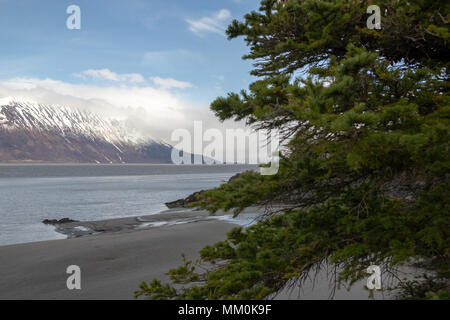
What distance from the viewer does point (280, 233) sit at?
12.7 feet

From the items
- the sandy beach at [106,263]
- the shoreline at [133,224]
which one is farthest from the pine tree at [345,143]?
the shoreline at [133,224]

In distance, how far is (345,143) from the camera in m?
2.72

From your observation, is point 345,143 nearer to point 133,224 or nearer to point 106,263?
point 106,263

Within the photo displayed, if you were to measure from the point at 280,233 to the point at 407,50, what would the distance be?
269 centimetres

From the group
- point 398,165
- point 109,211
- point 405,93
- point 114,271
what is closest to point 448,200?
point 398,165

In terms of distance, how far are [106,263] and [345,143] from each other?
33.0 feet

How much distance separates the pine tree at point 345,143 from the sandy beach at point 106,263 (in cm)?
323

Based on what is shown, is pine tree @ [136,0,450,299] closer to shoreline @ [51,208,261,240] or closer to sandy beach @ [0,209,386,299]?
sandy beach @ [0,209,386,299]

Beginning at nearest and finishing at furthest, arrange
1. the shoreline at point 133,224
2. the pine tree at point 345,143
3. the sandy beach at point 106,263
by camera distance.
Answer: the pine tree at point 345,143, the sandy beach at point 106,263, the shoreline at point 133,224

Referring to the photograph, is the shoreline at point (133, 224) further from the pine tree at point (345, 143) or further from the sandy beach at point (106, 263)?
the pine tree at point (345, 143)

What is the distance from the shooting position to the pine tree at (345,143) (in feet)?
8.64

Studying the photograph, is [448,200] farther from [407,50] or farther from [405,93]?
[407,50]

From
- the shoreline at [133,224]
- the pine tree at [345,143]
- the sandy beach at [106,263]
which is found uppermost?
the pine tree at [345,143]

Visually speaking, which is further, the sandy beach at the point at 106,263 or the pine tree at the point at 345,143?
the sandy beach at the point at 106,263
